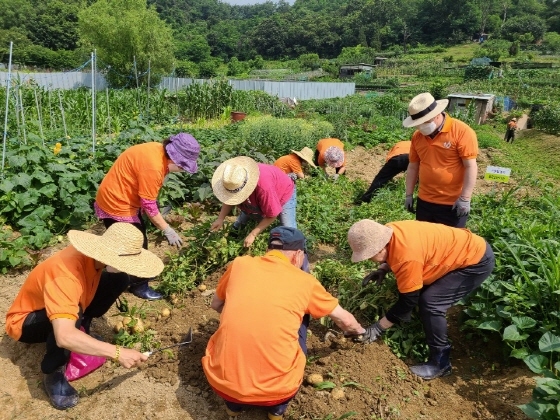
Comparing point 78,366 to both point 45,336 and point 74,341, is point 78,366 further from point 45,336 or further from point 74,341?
point 74,341

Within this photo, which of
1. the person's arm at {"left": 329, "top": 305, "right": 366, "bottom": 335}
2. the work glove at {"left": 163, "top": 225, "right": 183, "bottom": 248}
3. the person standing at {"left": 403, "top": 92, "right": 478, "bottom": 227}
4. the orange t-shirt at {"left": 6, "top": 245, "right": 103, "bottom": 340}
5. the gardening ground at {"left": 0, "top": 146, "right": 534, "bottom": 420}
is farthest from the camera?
the work glove at {"left": 163, "top": 225, "right": 183, "bottom": 248}

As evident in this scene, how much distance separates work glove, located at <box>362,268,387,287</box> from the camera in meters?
3.17

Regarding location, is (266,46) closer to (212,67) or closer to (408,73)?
(212,67)

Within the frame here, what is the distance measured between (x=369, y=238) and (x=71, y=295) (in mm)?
1779

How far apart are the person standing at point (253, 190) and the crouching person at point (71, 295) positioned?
90 cm

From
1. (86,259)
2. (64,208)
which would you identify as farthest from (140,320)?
(64,208)

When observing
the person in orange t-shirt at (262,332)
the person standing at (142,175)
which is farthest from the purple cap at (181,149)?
the person in orange t-shirt at (262,332)

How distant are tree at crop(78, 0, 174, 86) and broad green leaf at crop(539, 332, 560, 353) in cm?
2598

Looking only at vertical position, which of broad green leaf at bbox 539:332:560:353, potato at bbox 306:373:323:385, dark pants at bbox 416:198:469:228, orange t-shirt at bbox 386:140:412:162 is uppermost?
orange t-shirt at bbox 386:140:412:162

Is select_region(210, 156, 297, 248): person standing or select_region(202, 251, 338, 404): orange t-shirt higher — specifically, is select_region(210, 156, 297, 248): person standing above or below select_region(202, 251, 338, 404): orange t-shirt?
above

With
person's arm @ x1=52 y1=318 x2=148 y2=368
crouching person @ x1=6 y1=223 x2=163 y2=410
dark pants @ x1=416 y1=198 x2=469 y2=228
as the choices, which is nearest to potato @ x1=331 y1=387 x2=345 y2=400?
crouching person @ x1=6 y1=223 x2=163 y2=410

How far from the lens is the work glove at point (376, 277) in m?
3.17

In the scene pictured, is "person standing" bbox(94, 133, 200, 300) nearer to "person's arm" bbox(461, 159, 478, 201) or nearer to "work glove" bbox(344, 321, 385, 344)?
"work glove" bbox(344, 321, 385, 344)

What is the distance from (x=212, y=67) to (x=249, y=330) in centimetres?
6641
